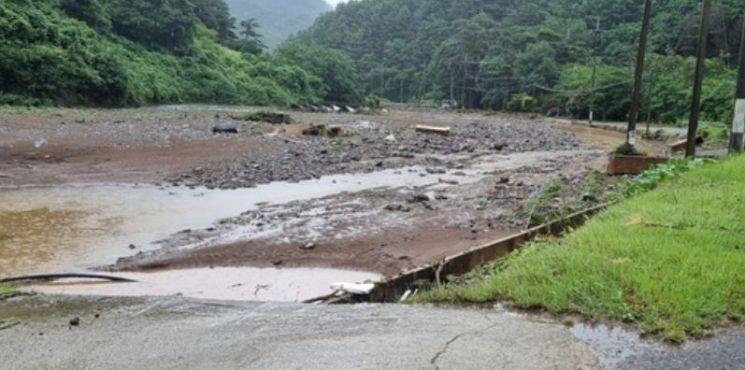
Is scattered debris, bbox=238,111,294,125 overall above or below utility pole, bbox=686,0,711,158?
below

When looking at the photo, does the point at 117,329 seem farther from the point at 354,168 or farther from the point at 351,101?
the point at 351,101

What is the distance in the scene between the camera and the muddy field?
1018 centimetres

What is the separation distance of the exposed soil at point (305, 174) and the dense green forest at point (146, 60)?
9738 mm

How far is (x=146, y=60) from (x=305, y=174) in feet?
155

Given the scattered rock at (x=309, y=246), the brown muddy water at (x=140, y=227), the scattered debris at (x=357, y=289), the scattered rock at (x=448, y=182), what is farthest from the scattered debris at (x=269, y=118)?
the scattered debris at (x=357, y=289)

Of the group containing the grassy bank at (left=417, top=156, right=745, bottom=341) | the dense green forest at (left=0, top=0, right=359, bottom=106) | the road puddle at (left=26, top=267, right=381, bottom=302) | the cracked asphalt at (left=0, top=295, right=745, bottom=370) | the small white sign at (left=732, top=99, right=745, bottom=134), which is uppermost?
the dense green forest at (left=0, top=0, right=359, bottom=106)

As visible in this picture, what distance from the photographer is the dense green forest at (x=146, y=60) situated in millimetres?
40281

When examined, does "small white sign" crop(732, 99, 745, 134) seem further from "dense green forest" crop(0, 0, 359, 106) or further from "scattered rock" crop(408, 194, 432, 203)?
"dense green forest" crop(0, 0, 359, 106)

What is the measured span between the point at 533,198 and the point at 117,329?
1020cm

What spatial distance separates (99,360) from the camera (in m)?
4.62

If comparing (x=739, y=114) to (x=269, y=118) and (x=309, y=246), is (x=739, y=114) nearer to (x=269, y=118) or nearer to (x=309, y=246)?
(x=309, y=246)

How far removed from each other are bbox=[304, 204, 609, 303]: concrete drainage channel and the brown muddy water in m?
1.53

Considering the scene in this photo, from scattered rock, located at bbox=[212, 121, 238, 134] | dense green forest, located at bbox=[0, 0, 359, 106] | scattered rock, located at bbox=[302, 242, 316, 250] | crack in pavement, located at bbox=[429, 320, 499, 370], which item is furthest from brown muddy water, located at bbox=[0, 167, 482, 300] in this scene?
dense green forest, located at bbox=[0, 0, 359, 106]

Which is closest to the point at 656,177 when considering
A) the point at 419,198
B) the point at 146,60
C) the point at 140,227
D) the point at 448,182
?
the point at 419,198
